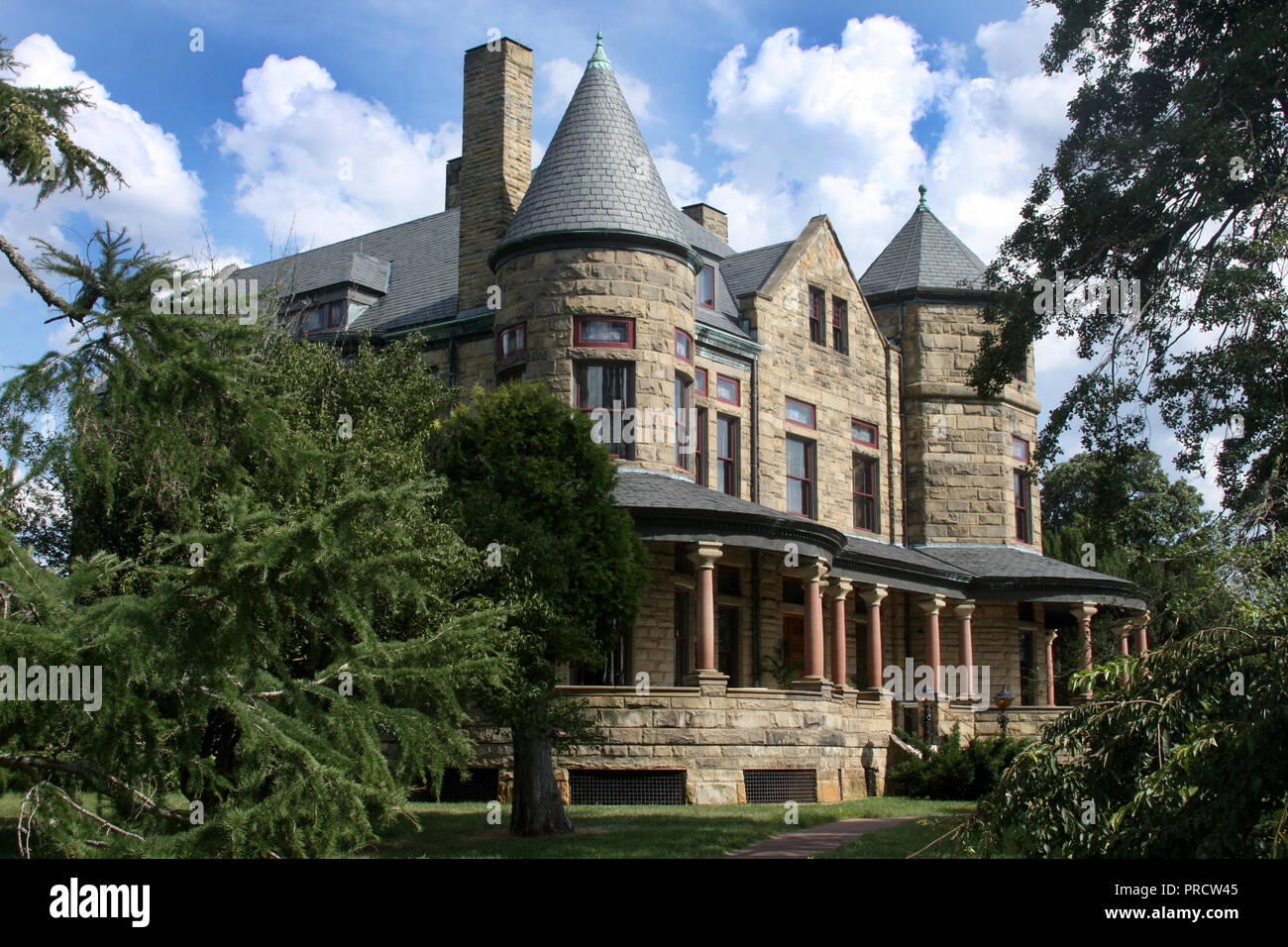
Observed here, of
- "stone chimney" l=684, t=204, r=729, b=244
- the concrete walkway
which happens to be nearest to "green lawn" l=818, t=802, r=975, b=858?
the concrete walkway

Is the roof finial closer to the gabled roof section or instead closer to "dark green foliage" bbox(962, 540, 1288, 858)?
the gabled roof section

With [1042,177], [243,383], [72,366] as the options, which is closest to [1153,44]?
[1042,177]

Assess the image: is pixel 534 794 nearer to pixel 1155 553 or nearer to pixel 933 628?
pixel 1155 553

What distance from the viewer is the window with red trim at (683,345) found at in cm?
2583

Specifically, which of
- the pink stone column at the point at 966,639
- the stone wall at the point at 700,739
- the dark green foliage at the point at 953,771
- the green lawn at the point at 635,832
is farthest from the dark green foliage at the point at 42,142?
the pink stone column at the point at 966,639

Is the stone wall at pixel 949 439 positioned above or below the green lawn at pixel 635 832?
above

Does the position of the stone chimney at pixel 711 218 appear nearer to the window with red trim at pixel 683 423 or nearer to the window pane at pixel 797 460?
the window pane at pixel 797 460

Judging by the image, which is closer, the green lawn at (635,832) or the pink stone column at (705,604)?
the green lawn at (635,832)

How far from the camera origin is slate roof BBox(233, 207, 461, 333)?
30266 millimetres

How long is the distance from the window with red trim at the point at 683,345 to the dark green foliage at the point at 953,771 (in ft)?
30.6

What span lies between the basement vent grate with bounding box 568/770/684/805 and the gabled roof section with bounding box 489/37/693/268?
10312 mm

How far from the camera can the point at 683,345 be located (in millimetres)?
26125

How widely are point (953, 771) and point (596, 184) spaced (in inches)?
528
